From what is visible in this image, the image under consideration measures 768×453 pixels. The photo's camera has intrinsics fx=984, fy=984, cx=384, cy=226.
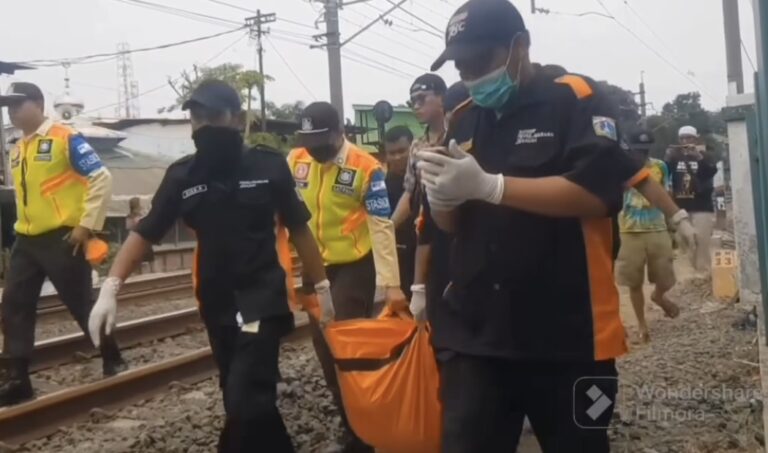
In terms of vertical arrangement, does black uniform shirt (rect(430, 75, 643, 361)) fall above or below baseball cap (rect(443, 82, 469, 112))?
below

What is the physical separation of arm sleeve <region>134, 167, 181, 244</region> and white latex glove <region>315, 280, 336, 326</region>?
3.13 ft

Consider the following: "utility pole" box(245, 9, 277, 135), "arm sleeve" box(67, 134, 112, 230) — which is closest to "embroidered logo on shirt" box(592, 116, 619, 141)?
"arm sleeve" box(67, 134, 112, 230)

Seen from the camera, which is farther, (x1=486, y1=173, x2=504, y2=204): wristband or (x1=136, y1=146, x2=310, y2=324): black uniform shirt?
(x1=136, y1=146, x2=310, y2=324): black uniform shirt

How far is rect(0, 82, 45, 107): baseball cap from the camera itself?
6938mm

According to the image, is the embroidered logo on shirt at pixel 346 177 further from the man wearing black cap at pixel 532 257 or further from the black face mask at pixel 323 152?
the man wearing black cap at pixel 532 257

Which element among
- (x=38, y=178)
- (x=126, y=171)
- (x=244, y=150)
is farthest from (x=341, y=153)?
(x=126, y=171)

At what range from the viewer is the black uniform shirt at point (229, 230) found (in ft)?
14.7

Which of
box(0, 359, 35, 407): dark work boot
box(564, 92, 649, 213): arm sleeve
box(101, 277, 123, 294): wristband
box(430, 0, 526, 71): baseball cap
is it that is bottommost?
box(0, 359, 35, 407): dark work boot

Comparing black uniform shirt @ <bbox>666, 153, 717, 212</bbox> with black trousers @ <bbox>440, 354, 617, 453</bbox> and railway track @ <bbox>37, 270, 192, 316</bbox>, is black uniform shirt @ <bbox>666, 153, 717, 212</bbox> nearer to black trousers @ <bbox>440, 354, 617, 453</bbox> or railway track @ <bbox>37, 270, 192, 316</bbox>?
black trousers @ <bbox>440, 354, 617, 453</bbox>

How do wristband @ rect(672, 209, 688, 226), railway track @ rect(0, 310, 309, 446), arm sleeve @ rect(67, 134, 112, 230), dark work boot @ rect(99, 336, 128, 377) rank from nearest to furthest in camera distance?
wristband @ rect(672, 209, 688, 226) → railway track @ rect(0, 310, 309, 446) → arm sleeve @ rect(67, 134, 112, 230) → dark work boot @ rect(99, 336, 128, 377)

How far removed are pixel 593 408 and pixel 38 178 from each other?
5.08 m

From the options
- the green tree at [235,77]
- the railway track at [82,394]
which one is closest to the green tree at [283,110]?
the green tree at [235,77]

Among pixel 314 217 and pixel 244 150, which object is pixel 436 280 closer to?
pixel 244 150

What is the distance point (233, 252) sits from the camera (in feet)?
14.7
